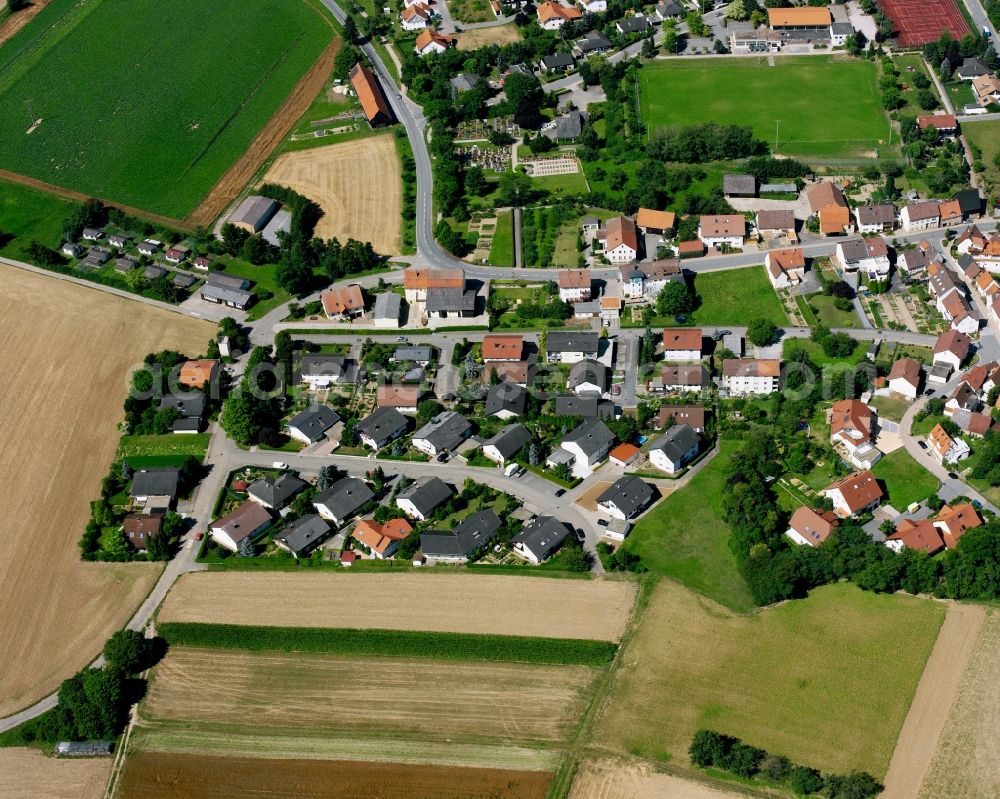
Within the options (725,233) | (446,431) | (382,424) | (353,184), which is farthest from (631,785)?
(353,184)

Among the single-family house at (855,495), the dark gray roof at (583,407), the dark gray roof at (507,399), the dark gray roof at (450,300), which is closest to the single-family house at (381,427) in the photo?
the dark gray roof at (507,399)

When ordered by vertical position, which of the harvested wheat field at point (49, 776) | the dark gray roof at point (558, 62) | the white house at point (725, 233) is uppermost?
the harvested wheat field at point (49, 776)

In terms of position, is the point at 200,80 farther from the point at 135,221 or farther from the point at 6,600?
the point at 6,600

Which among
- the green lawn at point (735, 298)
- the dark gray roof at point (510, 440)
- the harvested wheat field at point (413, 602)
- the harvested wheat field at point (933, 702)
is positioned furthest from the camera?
the green lawn at point (735, 298)

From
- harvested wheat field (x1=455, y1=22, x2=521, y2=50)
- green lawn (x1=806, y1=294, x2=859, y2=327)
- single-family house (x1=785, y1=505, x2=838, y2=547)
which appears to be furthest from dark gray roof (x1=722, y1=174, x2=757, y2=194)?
single-family house (x1=785, y1=505, x2=838, y2=547)

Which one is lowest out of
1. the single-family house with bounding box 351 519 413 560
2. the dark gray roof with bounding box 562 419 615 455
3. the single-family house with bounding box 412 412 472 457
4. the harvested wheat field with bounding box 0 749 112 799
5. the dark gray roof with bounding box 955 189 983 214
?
the dark gray roof with bounding box 955 189 983 214

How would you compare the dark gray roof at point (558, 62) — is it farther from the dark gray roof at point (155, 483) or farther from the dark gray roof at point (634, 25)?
the dark gray roof at point (155, 483)

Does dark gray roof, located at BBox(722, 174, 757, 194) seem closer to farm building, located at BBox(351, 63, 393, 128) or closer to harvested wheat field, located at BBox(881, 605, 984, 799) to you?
farm building, located at BBox(351, 63, 393, 128)

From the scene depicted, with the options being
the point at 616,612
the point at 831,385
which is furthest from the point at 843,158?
the point at 616,612
